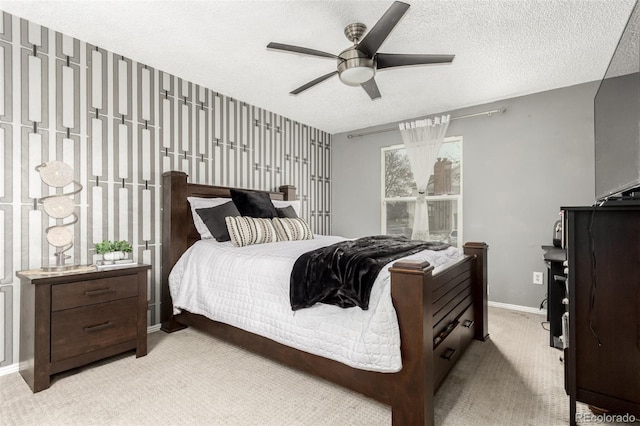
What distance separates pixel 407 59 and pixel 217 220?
2.03 meters

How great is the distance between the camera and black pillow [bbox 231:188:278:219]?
304 cm

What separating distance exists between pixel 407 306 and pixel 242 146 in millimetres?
2896

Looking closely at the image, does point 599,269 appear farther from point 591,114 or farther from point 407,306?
point 591,114

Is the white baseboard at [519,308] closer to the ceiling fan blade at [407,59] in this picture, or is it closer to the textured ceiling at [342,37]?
the textured ceiling at [342,37]

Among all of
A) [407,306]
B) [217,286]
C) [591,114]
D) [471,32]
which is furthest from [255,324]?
[591,114]

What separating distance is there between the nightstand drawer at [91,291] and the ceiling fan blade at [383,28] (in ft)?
7.42

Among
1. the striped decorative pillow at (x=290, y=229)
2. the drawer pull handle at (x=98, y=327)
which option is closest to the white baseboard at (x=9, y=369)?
the drawer pull handle at (x=98, y=327)

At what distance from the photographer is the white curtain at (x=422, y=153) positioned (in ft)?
12.9

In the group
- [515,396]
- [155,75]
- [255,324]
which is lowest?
[515,396]

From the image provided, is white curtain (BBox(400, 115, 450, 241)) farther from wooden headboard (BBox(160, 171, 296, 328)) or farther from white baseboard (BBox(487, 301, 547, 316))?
wooden headboard (BBox(160, 171, 296, 328))

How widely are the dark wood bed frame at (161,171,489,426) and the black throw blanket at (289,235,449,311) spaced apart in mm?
168

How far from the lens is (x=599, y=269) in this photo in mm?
1440

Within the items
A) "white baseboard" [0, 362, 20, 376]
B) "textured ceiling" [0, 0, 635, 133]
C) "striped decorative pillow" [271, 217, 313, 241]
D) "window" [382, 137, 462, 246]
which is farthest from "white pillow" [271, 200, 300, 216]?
"white baseboard" [0, 362, 20, 376]

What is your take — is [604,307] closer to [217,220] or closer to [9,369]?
[217,220]
